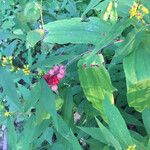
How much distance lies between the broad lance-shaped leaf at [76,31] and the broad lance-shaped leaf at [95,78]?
0.05m

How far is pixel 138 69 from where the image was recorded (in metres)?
1.01

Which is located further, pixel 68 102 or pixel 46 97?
pixel 68 102

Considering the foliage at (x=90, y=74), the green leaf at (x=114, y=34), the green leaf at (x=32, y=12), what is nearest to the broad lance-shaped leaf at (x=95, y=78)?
the foliage at (x=90, y=74)

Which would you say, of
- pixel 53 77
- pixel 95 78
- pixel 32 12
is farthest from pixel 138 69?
pixel 32 12

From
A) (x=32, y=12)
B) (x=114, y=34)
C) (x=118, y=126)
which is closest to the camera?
(x=114, y=34)

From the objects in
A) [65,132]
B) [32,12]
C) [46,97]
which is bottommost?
[65,132]

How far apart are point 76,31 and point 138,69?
0.21 m

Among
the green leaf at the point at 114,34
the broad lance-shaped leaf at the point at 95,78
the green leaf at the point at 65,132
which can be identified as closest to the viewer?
the green leaf at the point at 114,34

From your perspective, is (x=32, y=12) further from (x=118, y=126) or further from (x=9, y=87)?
(x=118, y=126)

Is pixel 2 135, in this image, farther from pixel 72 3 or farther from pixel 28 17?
pixel 28 17

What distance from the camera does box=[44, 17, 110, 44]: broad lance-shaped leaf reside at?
107cm

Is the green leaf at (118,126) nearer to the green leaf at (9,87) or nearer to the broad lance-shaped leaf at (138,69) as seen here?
the broad lance-shaped leaf at (138,69)

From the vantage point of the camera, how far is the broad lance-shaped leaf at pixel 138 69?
100 cm

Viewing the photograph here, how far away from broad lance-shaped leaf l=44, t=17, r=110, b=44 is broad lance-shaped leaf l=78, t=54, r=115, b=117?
5cm
